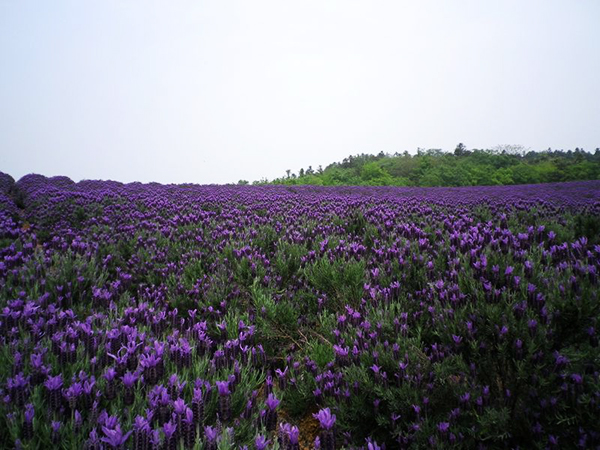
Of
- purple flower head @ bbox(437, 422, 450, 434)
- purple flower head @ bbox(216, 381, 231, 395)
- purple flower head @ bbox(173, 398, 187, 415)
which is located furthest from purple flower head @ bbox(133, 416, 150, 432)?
purple flower head @ bbox(437, 422, 450, 434)

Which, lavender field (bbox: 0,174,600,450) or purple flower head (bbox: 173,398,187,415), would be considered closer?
purple flower head (bbox: 173,398,187,415)

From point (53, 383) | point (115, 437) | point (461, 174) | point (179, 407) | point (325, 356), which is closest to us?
point (115, 437)

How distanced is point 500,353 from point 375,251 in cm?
214

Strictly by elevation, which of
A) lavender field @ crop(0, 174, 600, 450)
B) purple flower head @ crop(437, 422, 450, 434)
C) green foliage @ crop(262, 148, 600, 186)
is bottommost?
purple flower head @ crop(437, 422, 450, 434)

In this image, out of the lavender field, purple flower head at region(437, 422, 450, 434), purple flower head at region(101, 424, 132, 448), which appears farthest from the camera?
purple flower head at region(437, 422, 450, 434)

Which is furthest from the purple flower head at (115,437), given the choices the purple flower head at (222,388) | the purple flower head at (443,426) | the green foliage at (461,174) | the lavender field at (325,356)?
the green foliage at (461,174)

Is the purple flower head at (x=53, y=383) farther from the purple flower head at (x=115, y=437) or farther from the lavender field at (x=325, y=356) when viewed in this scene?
the purple flower head at (x=115, y=437)

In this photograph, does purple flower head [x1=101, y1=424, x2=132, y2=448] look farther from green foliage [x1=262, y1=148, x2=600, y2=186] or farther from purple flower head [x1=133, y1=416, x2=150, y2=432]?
green foliage [x1=262, y1=148, x2=600, y2=186]

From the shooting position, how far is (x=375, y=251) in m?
4.11

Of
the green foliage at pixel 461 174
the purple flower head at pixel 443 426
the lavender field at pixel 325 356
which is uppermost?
the green foliage at pixel 461 174

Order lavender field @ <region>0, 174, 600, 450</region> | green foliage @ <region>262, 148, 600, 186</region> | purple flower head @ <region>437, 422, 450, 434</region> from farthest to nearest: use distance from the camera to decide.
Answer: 1. green foliage @ <region>262, 148, 600, 186</region>
2. purple flower head @ <region>437, 422, 450, 434</region>
3. lavender field @ <region>0, 174, 600, 450</region>

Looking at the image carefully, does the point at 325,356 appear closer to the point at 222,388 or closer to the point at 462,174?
the point at 222,388

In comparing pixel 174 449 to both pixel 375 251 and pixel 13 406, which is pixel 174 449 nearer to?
pixel 13 406

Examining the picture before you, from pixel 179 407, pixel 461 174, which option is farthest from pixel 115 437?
pixel 461 174
